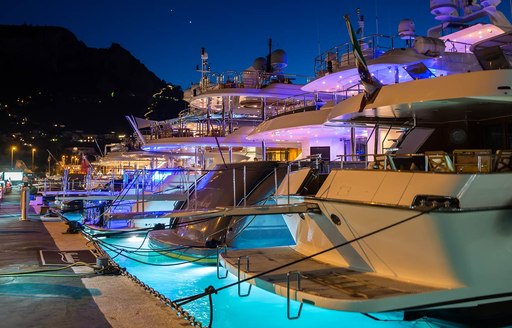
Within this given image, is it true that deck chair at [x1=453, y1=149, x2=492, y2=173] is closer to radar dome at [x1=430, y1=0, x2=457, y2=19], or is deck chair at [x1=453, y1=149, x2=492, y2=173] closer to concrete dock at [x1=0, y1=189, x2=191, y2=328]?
concrete dock at [x1=0, y1=189, x2=191, y2=328]

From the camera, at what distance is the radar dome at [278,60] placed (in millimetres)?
27086

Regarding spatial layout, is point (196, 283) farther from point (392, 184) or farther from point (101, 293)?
point (392, 184)

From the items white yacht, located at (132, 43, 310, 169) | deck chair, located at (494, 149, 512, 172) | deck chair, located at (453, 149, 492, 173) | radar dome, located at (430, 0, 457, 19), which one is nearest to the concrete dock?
deck chair, located at (453, 149, 492, 173)

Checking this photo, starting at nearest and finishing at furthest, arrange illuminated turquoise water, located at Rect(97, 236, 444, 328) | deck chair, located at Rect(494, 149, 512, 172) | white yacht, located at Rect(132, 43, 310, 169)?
deck chair, located at Rect(494, 149, 512, 172) → illuminated turquoise water, located at Rect(97, 236, 444, 328) → white yacht, located at Rect(132, 43, 310, 169)

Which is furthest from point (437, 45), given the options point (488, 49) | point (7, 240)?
point (7, 240)

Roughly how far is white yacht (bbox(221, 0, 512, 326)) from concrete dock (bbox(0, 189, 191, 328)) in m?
1.74

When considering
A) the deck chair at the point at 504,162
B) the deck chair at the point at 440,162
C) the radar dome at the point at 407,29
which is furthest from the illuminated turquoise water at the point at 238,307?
the radar dome at the point at 407,29

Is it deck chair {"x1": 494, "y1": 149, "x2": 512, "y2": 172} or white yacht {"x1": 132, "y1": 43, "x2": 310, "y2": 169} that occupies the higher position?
white yacht {"x1": 132, "y1": 43, "x2": 310, "y2": 169}

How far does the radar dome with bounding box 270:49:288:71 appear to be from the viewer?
27086mm

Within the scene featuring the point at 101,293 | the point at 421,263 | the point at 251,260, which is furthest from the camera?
the point at 251,260

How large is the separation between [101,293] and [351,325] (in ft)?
16.2

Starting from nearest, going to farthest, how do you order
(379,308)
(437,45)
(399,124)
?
(379,308), (399,124), (437,45)

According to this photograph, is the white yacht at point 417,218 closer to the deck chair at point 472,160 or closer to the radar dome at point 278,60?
the deck chair at point 472,160

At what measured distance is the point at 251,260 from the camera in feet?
29.9
